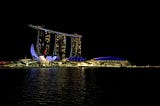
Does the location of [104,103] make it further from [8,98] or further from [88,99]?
[8,98]

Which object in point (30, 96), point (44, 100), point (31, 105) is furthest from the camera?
point (30, 96)

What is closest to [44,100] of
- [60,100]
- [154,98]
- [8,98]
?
[60,100]

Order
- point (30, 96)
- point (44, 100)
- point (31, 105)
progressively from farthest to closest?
point (30, 96) < point (44, 100) < point (31, 105)

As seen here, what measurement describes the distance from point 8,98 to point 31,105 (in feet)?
26.6

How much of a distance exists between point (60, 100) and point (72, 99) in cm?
205

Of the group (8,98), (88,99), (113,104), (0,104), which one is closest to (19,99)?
(8,98)

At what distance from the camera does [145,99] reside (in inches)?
2078

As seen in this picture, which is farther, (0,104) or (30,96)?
(30,96)

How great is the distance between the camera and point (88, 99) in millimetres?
53281

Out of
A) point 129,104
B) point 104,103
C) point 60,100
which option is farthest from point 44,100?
point 129,104

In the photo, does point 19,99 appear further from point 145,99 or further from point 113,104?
point 145,99

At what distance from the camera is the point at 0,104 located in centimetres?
4731

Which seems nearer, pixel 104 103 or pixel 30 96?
pixel 104 103

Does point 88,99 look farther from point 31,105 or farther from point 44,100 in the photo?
point 31,105
